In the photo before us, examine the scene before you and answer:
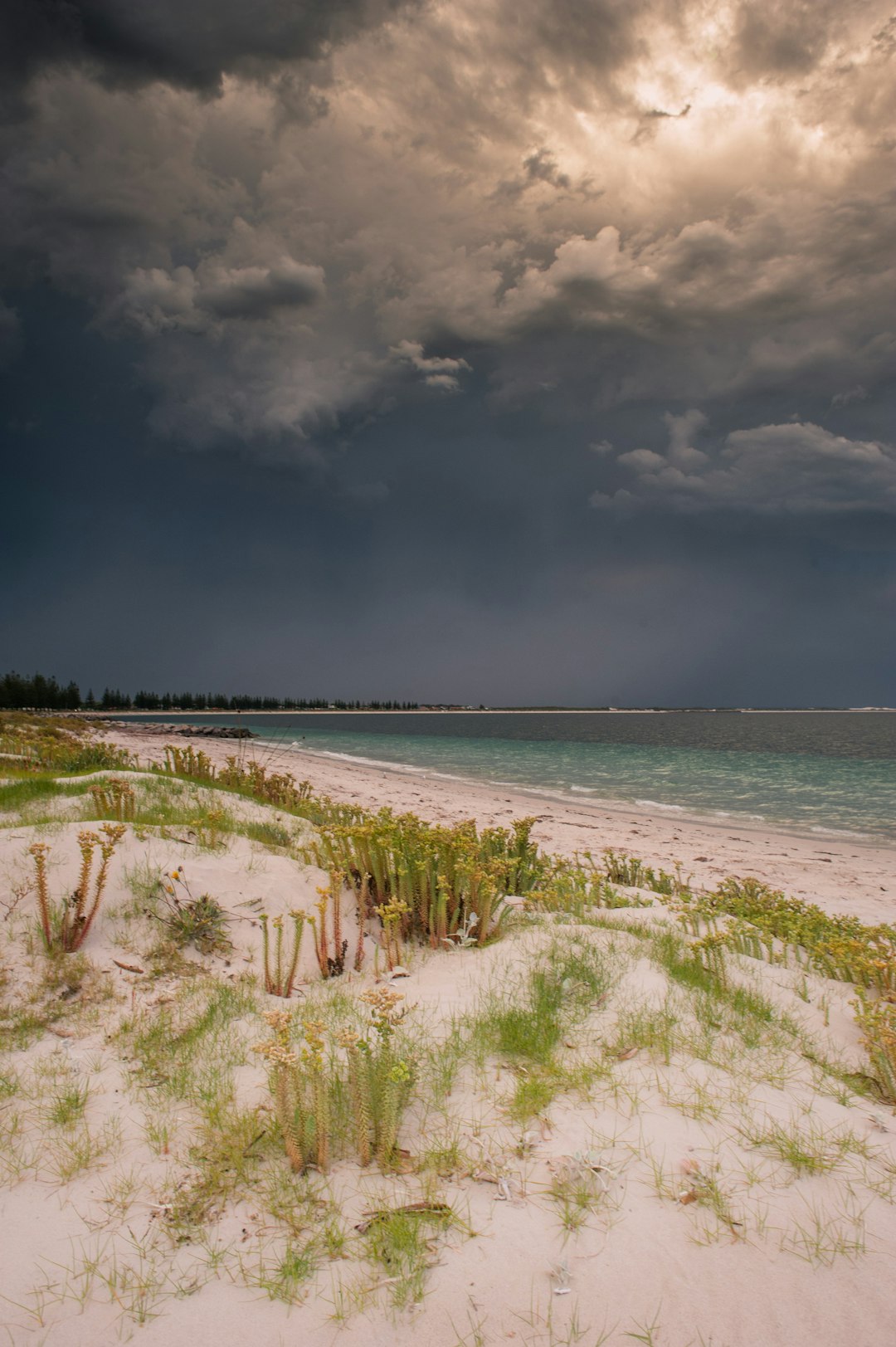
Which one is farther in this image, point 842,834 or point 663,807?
point 663,807

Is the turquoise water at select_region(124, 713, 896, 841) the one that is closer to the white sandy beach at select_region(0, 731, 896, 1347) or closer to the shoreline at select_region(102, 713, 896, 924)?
the shoreline at select_region(102, 713, 896, 924)

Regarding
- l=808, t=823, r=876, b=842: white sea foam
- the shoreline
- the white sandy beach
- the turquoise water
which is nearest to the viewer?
the white sandy beach

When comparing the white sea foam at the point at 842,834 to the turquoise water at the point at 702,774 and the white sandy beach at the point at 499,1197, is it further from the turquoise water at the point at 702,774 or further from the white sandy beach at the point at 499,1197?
the white sandy beach at the point at 499,1197

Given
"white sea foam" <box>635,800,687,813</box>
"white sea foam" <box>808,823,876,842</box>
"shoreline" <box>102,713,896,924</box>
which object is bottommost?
"white sea foam" <box>635,800,687,813</box>

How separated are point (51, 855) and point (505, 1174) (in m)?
4.87

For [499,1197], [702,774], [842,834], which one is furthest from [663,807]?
[499,1197]

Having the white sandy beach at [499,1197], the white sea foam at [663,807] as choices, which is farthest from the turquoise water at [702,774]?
the white sandy beach at [499,1197]

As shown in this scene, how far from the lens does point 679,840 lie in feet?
48.9

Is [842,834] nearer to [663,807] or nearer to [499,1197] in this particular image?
[663,807]

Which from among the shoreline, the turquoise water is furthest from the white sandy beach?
the turquoise water

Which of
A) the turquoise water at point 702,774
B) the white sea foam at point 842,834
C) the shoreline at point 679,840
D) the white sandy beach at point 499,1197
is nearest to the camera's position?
the white sandy beach at point 499,1197

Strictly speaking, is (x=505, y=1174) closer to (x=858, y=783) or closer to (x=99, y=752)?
(x=99, y=752)

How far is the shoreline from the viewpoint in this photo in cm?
1095

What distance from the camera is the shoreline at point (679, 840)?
35.9ft
